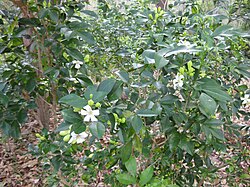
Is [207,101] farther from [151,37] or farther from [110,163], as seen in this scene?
[110,163]

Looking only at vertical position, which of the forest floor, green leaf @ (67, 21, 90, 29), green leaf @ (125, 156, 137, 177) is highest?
green leaf @ (67, 21, 90, 29)

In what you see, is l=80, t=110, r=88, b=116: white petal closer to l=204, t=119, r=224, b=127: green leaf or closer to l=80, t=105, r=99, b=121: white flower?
l=80, t=105, r=99, b=121: white flower

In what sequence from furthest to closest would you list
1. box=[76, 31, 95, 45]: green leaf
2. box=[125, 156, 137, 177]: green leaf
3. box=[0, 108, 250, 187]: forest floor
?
box=[0, 108, 250, 187]: forest floor
box=[76, 31, 95, 45]: green leaf
box=[125, 156, 137, 177]: green leaf

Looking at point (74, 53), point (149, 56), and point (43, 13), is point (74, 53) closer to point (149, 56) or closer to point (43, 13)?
point (43, 13)

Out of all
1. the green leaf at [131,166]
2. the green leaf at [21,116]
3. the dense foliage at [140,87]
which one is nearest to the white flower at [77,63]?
the dense foliage at [140,87]

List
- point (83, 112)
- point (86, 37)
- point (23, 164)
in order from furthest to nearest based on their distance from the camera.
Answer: point (23, 164), point (86, 37), point (83, 112)

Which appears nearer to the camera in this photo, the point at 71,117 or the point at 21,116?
the point at 71,117

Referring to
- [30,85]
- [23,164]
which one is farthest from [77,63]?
[23,164]

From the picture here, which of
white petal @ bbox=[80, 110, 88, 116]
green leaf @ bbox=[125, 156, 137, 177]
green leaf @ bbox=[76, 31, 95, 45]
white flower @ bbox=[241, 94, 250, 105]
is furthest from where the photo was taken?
white flower @ bbox=[241, 94, 250, 105]

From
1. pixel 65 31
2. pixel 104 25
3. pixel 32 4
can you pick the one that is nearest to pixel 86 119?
pixel 65 31

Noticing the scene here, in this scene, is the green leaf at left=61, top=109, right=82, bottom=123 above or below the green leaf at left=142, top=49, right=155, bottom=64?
below

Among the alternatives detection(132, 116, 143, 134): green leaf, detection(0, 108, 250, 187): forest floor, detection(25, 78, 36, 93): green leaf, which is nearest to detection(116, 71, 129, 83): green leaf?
detection(132, 116, 143, 134): green leaf

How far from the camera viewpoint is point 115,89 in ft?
2.56

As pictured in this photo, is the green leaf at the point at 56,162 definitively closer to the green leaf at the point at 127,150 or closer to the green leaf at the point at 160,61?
the green leaf at the point at 127,150
